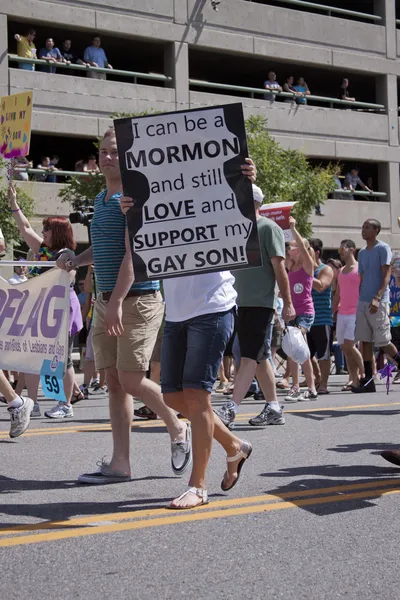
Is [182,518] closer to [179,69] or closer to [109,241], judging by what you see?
[109,241]

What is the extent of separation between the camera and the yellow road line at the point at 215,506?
5.05m

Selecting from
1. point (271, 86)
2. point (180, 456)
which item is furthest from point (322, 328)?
point (271, 86)

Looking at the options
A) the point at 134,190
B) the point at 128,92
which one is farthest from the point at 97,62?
the point at 134,190

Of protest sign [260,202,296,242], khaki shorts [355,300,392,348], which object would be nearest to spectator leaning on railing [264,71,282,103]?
protest sign [260,202,296,242]

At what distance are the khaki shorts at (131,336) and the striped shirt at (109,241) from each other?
5.4 inches

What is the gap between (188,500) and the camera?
5441 millimetres

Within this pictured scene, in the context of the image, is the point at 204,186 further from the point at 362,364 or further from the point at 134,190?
the point at 362,364

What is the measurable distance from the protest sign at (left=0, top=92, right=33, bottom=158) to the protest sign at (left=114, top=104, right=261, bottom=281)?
6.88 m

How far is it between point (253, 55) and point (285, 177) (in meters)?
8.28

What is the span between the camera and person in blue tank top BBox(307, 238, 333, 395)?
1320 centimetres

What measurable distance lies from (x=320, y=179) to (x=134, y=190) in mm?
25655

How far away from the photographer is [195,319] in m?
5.58

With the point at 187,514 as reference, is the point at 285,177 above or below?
above

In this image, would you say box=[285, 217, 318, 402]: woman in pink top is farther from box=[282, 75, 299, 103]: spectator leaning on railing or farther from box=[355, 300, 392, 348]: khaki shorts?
box=[282, 75, 299, 103]: spectator leaning on railing
